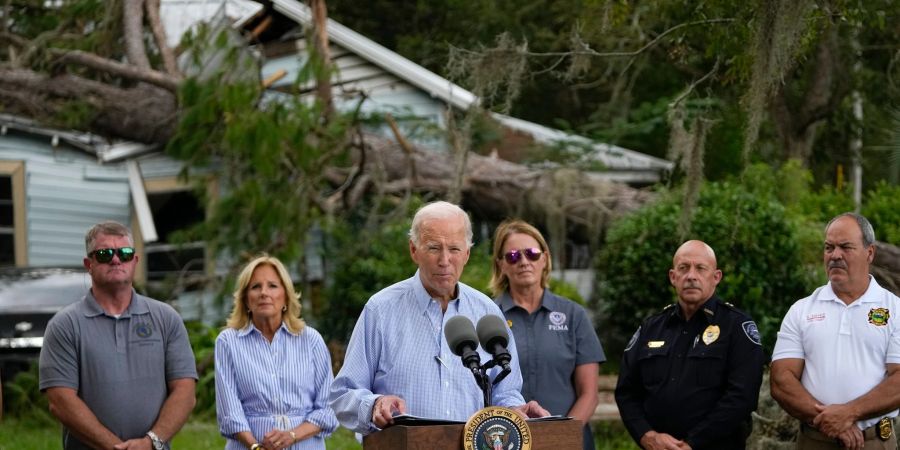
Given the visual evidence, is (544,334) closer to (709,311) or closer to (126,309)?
(709,311)

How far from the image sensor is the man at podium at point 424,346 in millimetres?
4684

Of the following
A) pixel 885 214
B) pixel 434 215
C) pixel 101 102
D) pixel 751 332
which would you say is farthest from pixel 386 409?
pixel 101 102

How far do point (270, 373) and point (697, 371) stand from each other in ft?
6.96

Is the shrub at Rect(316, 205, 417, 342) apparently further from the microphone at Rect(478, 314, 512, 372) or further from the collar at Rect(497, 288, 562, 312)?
the microphone at Rect(478, 314, 512, 372)

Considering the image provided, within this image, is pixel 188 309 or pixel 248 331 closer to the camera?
pixel 248 331

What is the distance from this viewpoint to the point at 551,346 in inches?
253

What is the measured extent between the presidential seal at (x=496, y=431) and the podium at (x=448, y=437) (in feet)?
0.13

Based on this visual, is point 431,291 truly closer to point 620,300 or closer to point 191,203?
point 620,300

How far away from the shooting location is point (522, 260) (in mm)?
6520

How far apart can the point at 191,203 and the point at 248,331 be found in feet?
36.7

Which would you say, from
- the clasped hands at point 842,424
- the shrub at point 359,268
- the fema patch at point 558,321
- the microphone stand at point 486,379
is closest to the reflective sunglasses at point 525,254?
the fema patch at point 558,321

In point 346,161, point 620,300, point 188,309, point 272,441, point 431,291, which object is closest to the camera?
point 431,291

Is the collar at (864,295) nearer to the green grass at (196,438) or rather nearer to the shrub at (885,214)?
the green grass at (196,438)

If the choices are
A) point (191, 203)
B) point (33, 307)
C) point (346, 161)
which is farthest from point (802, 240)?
point (191, 203)
